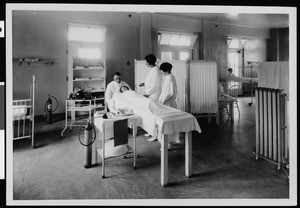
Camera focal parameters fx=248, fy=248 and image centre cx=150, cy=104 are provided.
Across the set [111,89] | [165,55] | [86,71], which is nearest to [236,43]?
[165,55]

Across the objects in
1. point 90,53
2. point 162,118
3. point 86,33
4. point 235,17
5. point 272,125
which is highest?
A: point 235,17

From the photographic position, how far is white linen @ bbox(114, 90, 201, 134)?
101 inches

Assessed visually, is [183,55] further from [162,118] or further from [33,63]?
[162,118]

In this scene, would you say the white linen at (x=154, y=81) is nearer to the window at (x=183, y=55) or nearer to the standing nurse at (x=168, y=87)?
the standing nurse at (x=168, y=87)

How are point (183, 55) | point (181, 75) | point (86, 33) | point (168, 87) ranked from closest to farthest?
point (168, 87), point (181, 75), point (86, 33), point (183, 55)

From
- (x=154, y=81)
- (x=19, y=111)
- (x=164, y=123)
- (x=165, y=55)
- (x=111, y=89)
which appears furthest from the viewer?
(x=165, y=55)

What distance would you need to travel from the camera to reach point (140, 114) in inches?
120

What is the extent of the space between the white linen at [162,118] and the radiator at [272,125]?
0.99 m

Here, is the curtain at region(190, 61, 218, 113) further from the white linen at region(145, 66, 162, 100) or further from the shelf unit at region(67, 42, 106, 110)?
the shelf unit at region(67, 42, 106, 110)

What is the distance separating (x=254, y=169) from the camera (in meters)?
3.04

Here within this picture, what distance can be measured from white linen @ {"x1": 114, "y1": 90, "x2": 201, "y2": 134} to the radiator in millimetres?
994

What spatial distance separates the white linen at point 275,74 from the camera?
140 inches

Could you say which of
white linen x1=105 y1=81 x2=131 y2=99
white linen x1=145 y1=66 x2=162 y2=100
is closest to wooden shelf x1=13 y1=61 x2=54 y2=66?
white linen x1=105 y1=81 x2=131 y2=99

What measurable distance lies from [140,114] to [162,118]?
0.52m
